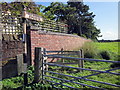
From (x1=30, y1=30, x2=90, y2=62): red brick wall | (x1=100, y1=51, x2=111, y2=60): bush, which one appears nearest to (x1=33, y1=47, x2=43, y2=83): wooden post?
(x1=30, y1=30, x2=90, y2=62): red brick wall

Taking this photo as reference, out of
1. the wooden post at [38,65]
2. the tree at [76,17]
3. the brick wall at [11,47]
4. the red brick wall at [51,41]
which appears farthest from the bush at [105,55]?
the tree at [76,17]

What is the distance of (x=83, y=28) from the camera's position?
29.3 metres

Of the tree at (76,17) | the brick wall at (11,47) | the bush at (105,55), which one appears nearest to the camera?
the brick wall at (11,47)

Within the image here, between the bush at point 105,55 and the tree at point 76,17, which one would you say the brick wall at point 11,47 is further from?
the tree at point 76,17

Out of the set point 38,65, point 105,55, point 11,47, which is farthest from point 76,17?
point 38,65

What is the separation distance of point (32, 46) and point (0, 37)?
132cm

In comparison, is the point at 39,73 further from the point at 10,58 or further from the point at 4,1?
the point at 4,1

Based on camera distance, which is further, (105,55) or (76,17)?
(76,17)

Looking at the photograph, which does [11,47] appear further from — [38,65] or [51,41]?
[51,41]

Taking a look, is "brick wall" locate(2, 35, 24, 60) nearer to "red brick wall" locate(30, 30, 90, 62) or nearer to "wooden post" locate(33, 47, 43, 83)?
"red brick wall" locate(30, 30, 90, 62)

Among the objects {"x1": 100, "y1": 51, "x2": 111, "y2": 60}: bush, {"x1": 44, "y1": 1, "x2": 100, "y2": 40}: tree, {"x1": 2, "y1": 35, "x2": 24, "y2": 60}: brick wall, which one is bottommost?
{"x1": 100, "y1": 51, "x2": 111, "y2": 60}: bush

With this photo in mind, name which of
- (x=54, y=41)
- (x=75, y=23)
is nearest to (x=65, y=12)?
(x=75, y=23)

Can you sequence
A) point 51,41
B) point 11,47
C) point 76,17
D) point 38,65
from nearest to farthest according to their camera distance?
point 38,65, point 11,47, point 51,41, point 76,17

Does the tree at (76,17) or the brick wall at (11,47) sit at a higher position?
the tree at (76,17)
